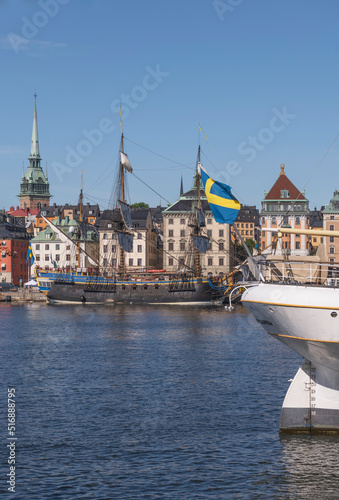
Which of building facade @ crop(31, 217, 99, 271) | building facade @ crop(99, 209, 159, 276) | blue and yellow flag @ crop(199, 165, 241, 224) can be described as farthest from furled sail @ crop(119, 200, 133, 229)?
blue and yellow flag @ crop(199, 165, 241, 224)

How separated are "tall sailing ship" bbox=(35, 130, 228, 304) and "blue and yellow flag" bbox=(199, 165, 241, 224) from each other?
91.2 m

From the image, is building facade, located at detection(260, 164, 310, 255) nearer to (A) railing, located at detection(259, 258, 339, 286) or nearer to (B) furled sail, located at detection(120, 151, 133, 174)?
(B) furled sail, located at detection(120, 151, 133, 174)

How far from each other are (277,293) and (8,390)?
53.0 feet

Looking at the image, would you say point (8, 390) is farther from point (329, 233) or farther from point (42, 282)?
point (42, 282)

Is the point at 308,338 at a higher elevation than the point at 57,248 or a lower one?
lower

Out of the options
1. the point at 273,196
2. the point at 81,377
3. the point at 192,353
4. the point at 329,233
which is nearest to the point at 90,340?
the point at 192,353

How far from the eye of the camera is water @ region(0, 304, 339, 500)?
69.4 ft

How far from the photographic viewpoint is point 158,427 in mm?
27062

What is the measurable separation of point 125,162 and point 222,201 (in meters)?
108

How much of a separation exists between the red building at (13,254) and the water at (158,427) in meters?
137

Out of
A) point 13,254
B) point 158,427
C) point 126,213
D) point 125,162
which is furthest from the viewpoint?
point 13,254

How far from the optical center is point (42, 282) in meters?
134

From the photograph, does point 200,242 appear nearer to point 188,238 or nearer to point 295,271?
point 188,238

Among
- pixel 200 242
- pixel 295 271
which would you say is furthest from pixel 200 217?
pixel 295 271
